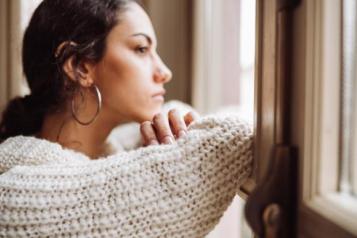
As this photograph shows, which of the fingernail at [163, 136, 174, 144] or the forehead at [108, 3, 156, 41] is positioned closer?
the fingernail at [163, 136, 174, 144]

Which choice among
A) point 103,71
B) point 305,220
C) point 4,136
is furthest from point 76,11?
point 305,220

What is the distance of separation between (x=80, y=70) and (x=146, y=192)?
1.58 ft

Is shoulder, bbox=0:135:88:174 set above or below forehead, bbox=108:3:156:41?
below

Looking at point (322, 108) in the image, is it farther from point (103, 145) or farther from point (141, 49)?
point (103, 145)

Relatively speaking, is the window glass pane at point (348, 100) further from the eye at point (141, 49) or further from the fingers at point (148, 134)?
the eye at point (141, 49)

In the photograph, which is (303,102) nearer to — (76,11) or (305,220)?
(305,220)

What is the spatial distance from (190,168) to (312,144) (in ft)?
0.74

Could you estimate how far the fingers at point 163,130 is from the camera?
86 cm

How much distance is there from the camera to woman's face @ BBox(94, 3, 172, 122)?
1.07 metres

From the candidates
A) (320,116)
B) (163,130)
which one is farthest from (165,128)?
(320,116)

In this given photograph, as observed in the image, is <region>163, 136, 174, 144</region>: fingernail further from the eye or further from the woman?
the eye

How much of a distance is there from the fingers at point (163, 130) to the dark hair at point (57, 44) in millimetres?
259

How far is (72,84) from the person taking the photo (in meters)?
1.06

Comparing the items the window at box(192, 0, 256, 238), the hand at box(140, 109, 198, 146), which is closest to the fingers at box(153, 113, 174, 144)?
the hand at box(140, 109, 198, 146)
